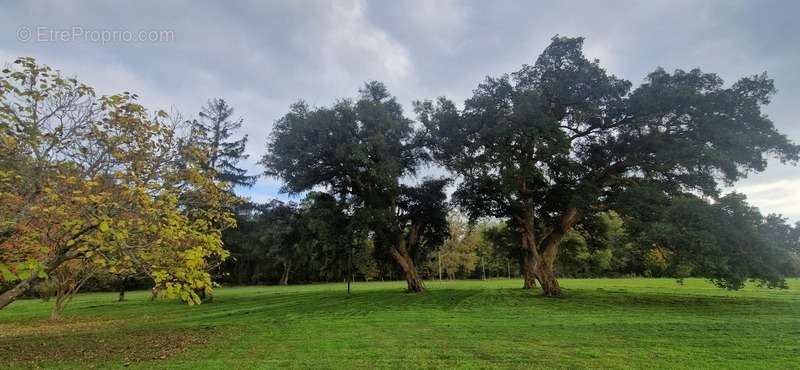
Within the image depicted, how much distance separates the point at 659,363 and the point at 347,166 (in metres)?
18.0

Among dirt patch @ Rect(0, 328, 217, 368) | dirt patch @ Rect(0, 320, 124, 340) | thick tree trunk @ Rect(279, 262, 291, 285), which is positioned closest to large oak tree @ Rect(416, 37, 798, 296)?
dirt patch @ Rect(0, 328, 217, 368)

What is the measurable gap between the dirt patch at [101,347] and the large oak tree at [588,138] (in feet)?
44.1

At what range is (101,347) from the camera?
8.48 m

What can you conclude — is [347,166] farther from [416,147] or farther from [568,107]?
[568,107]

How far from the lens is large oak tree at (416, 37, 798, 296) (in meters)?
16.5

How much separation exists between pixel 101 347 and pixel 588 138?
793 inches

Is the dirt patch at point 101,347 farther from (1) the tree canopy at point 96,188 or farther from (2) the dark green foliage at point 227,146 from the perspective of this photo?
(2) the dark green foliage at point 227,146

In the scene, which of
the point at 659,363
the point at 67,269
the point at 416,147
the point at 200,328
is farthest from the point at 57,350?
the point at 416,147

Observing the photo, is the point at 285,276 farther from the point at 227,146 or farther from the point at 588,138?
the point at 588,138

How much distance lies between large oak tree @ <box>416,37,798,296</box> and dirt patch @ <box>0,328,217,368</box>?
44.1ft

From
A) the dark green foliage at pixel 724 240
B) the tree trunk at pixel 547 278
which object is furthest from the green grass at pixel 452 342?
the tree trunk at pixel 547 278

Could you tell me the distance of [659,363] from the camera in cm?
639

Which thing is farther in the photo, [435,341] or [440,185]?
[440,185]

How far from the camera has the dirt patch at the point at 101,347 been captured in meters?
7.29
